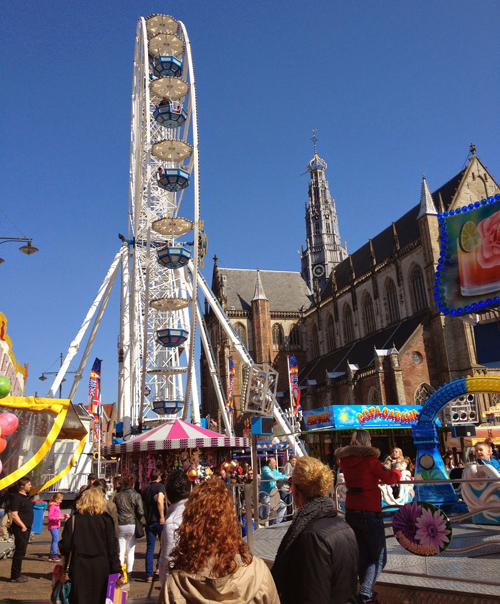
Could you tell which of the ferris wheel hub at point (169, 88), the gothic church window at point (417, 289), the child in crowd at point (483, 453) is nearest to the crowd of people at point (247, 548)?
the child in crowd at point (483, 453)

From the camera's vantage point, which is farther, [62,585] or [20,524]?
[20,524]

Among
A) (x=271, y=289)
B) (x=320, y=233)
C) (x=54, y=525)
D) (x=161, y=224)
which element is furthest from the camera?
(x=320, y=233)

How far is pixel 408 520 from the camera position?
570 centimetres

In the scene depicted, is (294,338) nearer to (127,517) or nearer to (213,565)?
(127,517)

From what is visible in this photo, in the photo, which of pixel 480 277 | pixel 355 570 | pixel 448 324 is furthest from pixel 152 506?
pixel 448 324

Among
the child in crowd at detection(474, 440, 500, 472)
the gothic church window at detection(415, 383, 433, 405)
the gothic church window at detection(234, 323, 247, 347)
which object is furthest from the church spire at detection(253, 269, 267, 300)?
the child in crowd at detection(474, 440, 500, 472)

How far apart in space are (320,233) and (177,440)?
50.5m

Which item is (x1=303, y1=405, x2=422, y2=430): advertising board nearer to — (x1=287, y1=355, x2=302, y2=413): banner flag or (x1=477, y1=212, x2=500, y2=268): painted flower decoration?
(x1=287, y1=355, x2=302, y2=413): banner flag

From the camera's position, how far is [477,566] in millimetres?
5566

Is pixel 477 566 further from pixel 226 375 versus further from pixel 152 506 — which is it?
pixel 226 375

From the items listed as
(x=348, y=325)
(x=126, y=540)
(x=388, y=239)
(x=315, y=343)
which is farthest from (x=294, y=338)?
(x=126, y=540)

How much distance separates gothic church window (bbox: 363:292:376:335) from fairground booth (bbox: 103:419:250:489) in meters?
24.6

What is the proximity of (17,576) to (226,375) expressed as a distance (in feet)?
118

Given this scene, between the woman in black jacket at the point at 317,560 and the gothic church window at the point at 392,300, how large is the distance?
111ft
